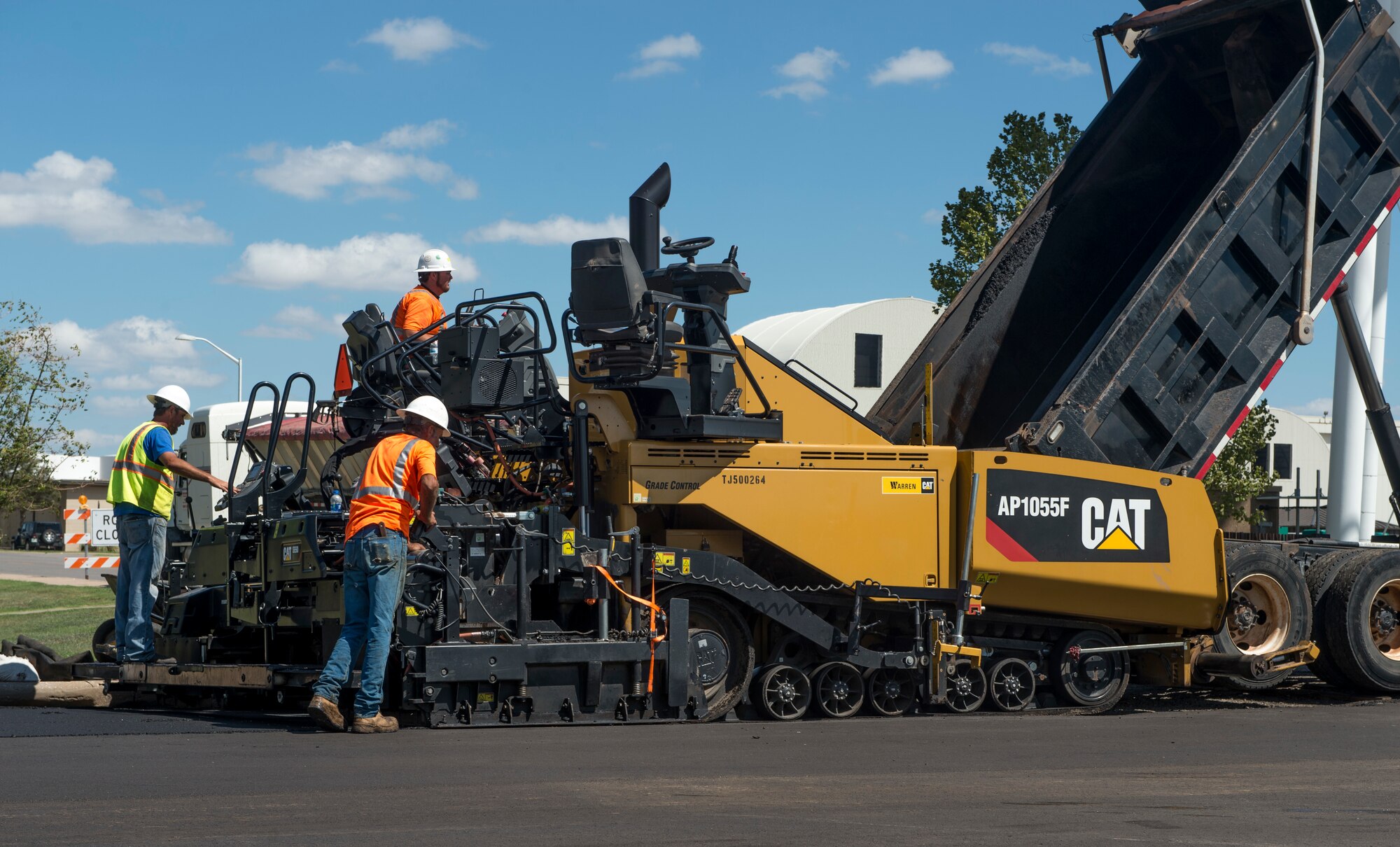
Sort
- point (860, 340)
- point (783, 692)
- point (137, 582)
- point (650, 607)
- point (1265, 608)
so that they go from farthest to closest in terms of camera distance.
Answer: point (860, 340), point (1265, 608), point (137, 582), point (783, 692), point (650, 607)

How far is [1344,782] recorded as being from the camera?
5.83m

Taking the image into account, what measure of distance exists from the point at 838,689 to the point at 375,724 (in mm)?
2611

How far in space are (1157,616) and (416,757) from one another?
4.72 m

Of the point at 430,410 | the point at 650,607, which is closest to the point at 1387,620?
the point at 650,607

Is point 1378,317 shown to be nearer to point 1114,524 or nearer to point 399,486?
point 1114,524

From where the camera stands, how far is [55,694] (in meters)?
8.03

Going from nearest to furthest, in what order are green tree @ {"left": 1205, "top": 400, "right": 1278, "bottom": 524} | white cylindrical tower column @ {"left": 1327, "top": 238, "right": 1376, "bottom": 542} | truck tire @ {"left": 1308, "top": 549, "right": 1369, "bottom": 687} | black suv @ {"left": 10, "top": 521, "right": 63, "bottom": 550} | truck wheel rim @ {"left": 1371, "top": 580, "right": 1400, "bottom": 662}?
truck tire @ {"left": 1308, "top": 549, "right": 1369, "bottom": 687}
truck wheel rim @ {"left": 1371, "top": 580, "right": 1400, "bottom": 662}
white cylindrical tower column @ {"left": 1327, "top": 238, "right": 1376, "bottom": 542}
green tree @ {"left": 1205, "top": 400, "right": 1278, "bottom": 524}
black suv @ {"left": 10, "top": 521, "right": 63, "bottom": 550}

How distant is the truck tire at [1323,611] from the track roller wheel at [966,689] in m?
2.34

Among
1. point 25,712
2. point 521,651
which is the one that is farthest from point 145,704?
point 521,651

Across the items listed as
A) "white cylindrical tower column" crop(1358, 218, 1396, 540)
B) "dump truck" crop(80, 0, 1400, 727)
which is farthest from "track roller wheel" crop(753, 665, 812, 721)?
"white cylindrical tower column" crop(1358, 218, 1396, 540)

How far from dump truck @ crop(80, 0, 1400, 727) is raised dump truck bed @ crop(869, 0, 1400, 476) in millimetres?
28

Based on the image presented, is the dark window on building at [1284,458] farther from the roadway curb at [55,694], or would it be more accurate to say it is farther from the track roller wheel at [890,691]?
the roadway curb at [55,694]

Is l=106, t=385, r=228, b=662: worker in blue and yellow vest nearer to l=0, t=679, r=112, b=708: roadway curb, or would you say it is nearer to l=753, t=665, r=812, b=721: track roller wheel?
l=0, t=679, r=112, b=708: roadway curb

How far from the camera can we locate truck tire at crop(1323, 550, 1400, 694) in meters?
9.30
